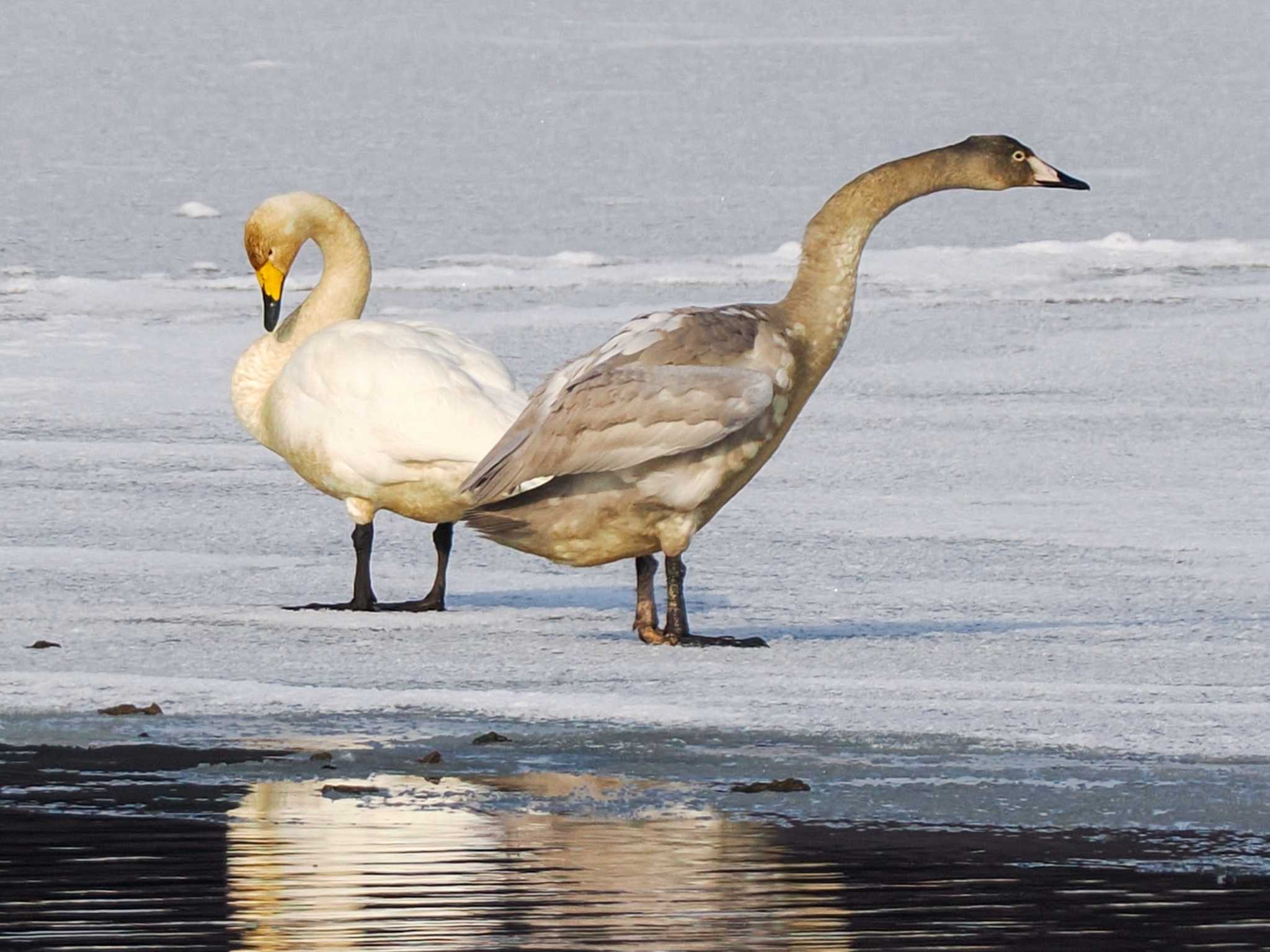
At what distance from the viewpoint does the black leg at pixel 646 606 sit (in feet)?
23.2

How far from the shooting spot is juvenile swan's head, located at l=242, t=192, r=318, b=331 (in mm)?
8945

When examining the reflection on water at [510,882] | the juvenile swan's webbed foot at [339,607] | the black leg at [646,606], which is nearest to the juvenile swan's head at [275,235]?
the juvenile swan's webbed foot at [339,607]

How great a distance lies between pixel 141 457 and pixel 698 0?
16085 mm

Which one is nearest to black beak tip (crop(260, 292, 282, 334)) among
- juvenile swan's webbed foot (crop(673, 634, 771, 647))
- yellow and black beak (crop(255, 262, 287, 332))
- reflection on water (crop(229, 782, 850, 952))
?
yellow and black beak (crop(255, 262, 287, 332))

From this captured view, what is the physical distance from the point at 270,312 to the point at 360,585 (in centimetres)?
153

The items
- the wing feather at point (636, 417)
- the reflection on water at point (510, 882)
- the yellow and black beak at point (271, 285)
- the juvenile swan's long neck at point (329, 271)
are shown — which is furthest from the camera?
the yellow and black beak at point (271, 285)

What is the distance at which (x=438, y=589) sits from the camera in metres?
7.73

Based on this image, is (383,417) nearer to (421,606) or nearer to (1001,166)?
(421,606)

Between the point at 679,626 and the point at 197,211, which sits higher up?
the point at 197,211

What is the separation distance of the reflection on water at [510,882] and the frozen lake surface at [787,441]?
0.41 meters

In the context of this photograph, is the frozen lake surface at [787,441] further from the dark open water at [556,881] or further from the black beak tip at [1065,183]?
the black beak tip at [1065,183]

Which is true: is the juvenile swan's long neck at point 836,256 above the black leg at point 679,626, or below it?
above

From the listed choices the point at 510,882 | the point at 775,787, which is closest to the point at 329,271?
the point at 775,787

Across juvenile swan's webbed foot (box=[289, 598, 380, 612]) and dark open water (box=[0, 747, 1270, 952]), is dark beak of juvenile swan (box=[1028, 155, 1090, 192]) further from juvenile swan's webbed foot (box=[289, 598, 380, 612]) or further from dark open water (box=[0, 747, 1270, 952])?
dark open water (box=[0, 747, 1270, 952])
